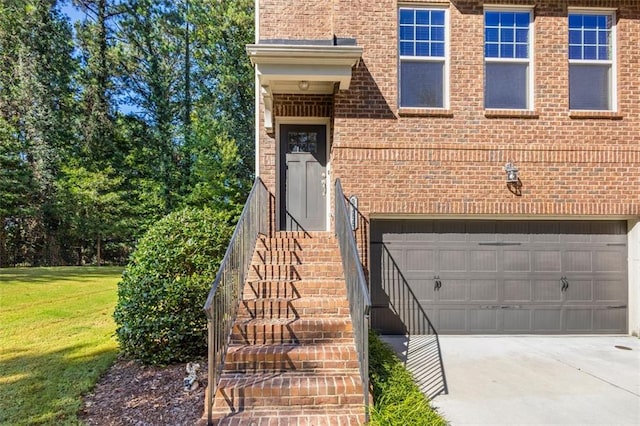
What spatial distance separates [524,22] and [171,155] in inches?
672

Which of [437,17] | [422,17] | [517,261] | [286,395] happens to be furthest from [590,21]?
[286,395]

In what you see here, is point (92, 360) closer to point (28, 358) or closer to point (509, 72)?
point (28, 358)

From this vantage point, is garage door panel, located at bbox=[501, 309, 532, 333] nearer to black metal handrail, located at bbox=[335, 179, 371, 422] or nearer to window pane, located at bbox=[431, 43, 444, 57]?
black metal handrail, located at bbox=[335, 179, 371, 422]

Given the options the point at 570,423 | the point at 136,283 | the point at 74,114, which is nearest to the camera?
the point at 570,423

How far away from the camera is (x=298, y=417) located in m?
3.39

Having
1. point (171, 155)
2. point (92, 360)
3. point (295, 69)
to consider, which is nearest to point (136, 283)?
point (92, 360)

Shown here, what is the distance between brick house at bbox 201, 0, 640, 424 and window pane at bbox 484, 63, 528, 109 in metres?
0.02

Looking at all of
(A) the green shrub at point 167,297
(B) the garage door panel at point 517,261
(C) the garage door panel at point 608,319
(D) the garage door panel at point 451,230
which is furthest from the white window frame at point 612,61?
(A) the green shrub at point 167,297

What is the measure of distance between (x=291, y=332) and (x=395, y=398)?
1.40m

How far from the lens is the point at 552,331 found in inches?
241

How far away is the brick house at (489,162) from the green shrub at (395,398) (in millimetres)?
1978

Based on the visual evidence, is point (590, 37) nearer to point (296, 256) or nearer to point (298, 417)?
point (296, 256)

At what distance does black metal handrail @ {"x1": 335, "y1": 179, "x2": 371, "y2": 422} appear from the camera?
10.9 feet

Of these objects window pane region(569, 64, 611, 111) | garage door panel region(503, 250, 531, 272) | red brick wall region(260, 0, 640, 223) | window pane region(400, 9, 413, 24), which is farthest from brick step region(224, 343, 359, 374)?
window pane region(569, 64, 611, 111)
